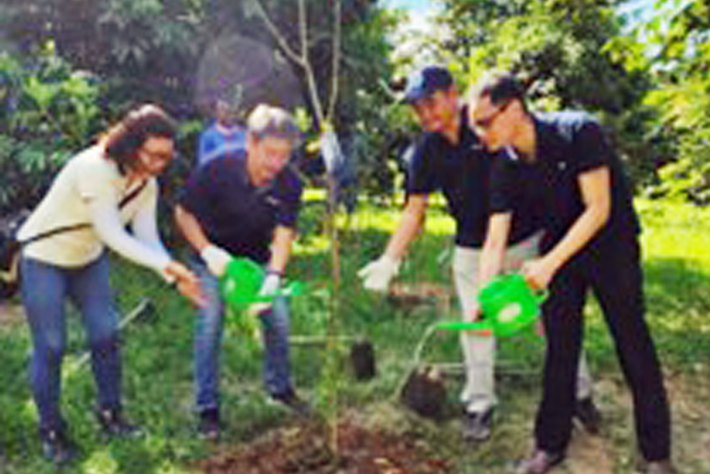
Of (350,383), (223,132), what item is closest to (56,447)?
(350,383)

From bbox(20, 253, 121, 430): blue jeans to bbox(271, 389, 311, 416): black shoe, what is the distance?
83cm

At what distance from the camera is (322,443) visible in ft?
12.3

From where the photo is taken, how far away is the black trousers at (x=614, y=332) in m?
3.22

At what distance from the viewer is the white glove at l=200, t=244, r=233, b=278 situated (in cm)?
350

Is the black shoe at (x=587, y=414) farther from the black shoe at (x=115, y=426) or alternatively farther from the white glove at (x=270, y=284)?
the black shoe at (x=115, y=426)

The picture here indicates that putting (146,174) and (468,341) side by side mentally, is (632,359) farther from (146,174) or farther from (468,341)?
(146,174)

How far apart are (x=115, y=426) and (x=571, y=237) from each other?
7.20 ft

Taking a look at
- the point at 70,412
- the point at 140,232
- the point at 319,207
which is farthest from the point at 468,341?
the point at 319,207

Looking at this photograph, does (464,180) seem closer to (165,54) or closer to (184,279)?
(184,279)

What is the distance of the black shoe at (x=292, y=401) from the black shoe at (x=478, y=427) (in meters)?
0.77

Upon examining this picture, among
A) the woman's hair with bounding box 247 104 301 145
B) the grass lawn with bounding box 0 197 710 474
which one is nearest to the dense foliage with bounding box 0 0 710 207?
the grass lawn with bounding box 0 197 710 474

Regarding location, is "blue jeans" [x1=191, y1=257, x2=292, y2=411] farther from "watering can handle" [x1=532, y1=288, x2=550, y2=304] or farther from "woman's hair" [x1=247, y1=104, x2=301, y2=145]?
"watering can handle" [x1=532, y1=288, x2=550, y2=304]

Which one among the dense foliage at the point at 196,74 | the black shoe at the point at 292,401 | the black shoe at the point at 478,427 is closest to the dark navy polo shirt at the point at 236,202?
the black shoe at the point at 292,401

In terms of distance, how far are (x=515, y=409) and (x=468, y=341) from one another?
2.08 feet
